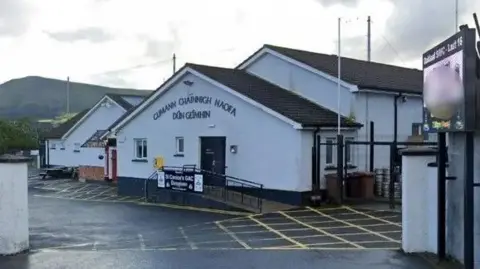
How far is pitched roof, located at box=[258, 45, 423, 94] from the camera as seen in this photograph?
24375 mm

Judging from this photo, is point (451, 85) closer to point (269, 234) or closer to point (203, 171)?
point (269, 234)

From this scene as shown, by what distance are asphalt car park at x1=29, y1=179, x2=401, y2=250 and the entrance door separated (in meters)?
3.16

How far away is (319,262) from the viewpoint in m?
10.9

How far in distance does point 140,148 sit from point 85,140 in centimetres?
1706

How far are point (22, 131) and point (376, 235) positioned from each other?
5593 cm

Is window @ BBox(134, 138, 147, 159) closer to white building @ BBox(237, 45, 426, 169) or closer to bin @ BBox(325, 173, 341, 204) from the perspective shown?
white building @ BBox(237, 45, 426, 169)

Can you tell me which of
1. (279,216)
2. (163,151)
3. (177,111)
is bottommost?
(279,216)

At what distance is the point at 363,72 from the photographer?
1073 inches

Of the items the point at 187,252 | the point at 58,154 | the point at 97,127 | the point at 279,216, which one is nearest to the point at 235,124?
the point at 279,216

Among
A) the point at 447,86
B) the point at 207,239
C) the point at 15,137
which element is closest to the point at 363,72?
the point at 207,239

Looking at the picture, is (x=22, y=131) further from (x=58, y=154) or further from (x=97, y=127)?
(x=97, y=127)

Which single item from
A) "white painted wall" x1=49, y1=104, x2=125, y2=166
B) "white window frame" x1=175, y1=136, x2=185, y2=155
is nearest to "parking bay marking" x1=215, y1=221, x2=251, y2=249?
"white window frame" x1=175, y1=136, x2=185, y2=155

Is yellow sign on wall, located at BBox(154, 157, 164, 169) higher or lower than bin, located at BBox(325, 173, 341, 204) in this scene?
higher

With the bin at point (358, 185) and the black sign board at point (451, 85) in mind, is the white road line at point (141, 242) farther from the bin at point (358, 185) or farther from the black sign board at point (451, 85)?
the bin at point (358, 185)
